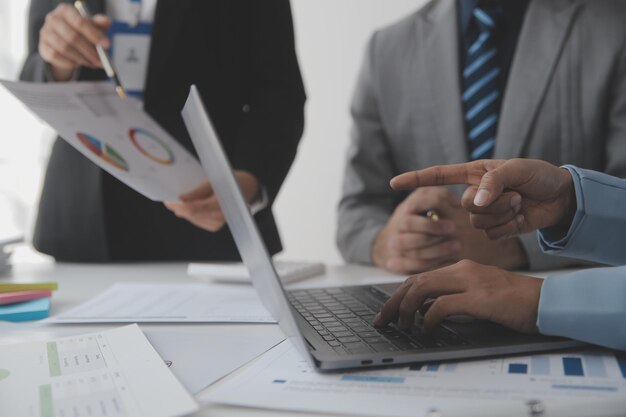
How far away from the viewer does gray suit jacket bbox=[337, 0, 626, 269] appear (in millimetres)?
1330

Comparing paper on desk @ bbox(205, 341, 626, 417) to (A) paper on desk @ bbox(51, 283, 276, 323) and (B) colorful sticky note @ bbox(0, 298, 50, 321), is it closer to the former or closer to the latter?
(A) paper on desk @ bbox(51, 283, 276, 323)

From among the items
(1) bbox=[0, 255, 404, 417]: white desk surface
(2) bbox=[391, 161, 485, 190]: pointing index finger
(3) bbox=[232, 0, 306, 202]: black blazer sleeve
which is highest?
(3) bbox=[232, 0, 306, 202]: black blazer sleeve

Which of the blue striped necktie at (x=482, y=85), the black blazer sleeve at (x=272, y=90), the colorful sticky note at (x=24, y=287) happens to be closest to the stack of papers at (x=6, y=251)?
the colorful sticky note at (x=24, y=287)

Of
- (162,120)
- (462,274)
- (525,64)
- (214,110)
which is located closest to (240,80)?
(214,110)

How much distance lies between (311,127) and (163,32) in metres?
1.82

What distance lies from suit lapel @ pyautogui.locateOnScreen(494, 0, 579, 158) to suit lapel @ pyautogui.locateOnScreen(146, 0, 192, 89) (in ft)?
2.31

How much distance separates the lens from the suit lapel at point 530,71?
1.36 m

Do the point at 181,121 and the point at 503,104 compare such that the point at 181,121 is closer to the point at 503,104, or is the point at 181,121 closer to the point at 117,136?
the point at 117,136

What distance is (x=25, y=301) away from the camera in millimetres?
920

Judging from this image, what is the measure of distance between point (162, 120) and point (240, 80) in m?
0.21

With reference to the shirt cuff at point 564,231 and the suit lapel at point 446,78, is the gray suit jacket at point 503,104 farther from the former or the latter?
the shirt cuff at point 564,231

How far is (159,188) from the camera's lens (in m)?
1.08

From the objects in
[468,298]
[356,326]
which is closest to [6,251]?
[356,326]

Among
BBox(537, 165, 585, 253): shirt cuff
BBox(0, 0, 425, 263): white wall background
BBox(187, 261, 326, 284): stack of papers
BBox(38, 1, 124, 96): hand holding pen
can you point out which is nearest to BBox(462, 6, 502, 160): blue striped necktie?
BBox(187, 261, 326, 284): stack of papers
